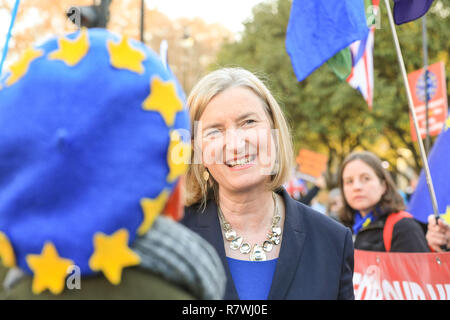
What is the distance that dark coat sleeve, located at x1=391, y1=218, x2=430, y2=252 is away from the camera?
3619 millimetres

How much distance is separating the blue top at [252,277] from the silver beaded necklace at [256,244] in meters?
0.04

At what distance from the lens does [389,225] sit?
12.8ft

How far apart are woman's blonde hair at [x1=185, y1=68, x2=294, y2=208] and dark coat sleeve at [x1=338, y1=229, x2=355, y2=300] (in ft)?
1.39

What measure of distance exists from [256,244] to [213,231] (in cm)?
19

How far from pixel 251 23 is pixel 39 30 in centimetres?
1198

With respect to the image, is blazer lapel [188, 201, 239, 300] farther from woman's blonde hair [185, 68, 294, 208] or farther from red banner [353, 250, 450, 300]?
red banner [353, 250, 450, 300]

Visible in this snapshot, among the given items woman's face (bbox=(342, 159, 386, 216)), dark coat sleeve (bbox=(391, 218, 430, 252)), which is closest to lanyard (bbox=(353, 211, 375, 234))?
woman's face (bbox=(342, 159, 386, 216))

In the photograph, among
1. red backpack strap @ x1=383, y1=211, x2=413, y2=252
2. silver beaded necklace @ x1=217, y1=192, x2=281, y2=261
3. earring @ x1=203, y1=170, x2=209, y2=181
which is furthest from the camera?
red backpack strap @ x1=383, y1=211, x2=413, y2=252

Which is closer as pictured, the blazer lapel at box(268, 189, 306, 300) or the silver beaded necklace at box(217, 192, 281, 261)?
the blazer lapel at box(268, 189, 306, 300)

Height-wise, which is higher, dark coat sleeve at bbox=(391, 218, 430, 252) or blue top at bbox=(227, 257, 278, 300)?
dark coat sleeve at bbox=(391, 218, 430, 252)

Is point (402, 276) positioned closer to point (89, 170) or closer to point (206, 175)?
point (206, 175)

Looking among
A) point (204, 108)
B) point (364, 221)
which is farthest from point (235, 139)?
point (364, 221)

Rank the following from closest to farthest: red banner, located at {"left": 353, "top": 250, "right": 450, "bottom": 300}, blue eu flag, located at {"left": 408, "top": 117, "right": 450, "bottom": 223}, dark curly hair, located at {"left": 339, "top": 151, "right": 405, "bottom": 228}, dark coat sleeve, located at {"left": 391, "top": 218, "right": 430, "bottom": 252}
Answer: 1. red banner, located at {"left": 353, "top": 250, "right": 450, "bottom": 300}
2. dark coat sleeve, located at {"left": 391, "top": 218, "right": 430, "bottom": 252}
3. blue eu flag, located at {"left": 408, "top": 117, "right": 450, "bottom": 223}
4. dark curly hair, located at {"left": 339, "top": 151, "right": 405, "bottom": 228}

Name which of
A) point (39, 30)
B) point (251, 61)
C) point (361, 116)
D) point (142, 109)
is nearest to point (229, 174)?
point (142, 109)
